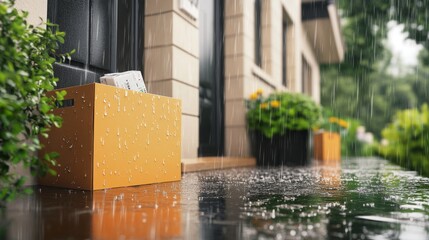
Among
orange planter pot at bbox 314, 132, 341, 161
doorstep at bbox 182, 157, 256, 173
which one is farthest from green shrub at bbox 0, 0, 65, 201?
orange planter pot at bbox 314, 132, 341, 161

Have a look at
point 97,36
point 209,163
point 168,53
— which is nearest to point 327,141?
point 209,163

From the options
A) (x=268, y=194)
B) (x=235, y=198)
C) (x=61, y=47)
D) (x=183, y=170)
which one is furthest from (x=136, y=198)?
(x=183, y=170)

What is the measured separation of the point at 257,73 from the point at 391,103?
2340cm

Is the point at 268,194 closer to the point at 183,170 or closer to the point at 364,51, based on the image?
the point at 183,170

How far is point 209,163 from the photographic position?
10.9ft

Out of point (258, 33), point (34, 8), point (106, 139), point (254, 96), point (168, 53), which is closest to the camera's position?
point (106, 139)

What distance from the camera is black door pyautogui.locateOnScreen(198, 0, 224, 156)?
411 cm

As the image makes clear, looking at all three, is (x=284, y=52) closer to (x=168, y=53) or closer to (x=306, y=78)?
(x=306, y=78)

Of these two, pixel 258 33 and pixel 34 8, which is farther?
pixel 258 33

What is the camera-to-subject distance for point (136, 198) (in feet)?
5.11

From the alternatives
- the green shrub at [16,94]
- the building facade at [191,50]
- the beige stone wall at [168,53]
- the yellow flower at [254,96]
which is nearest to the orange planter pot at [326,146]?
the building facade at [191,50]

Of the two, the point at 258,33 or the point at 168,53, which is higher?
the point at 258,33

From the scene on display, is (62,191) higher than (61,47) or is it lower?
lower

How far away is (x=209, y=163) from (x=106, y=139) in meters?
1.57
